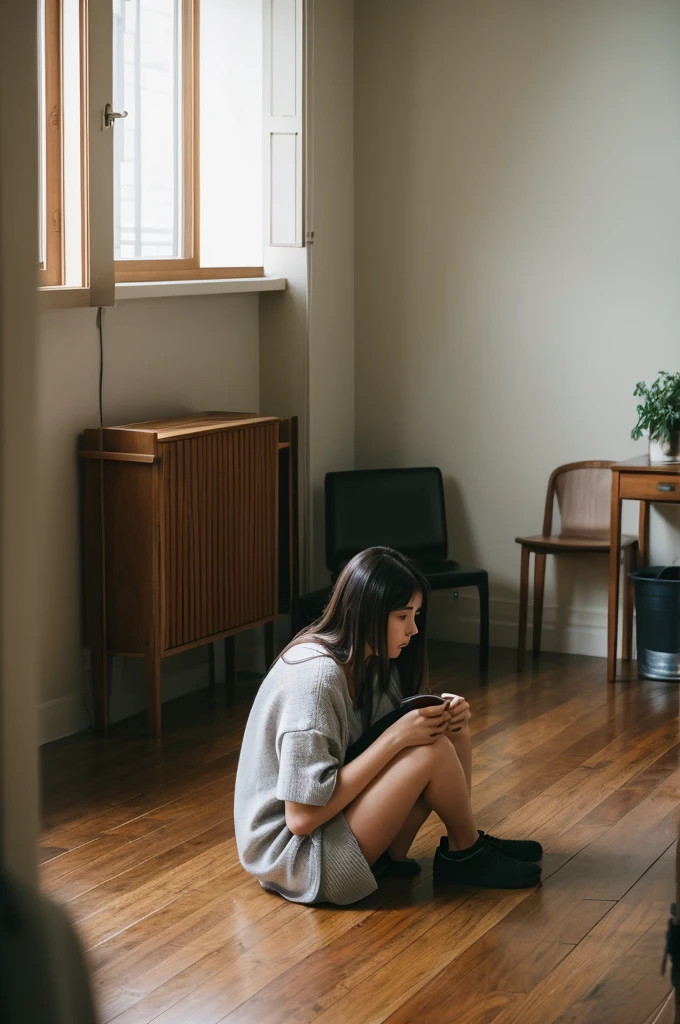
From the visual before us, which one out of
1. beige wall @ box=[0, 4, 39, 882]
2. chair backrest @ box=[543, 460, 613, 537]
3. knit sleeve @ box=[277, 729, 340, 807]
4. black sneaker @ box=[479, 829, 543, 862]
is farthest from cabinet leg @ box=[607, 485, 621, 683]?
beige wall @ box=[0, 4, 39, 882]

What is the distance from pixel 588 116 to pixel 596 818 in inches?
120

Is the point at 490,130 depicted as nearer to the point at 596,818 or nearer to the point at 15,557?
the point at 596,818

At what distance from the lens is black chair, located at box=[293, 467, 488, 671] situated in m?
5.15

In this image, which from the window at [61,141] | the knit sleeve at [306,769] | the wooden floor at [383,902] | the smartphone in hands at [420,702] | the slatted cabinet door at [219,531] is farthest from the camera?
the slatted cabinet door at [219,531]

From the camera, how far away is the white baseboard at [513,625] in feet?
17.2

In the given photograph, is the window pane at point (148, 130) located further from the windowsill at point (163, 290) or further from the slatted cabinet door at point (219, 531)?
the slatted cabinet door at point (219, 531)

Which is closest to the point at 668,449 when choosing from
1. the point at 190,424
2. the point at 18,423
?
the point at 190,424

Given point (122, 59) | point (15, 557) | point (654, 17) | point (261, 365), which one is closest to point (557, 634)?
point (261, 365)

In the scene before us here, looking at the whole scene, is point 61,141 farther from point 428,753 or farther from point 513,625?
point 513,625

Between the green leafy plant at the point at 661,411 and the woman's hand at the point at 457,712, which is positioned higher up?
the green leafy plant at the point at 661,411

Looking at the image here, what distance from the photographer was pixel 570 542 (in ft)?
16.2

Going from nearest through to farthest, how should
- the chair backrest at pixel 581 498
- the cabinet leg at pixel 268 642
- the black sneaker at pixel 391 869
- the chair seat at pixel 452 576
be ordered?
the black sneaker at pixel 391 869 → the cabinet leg at pixel 268 642 → the chair seat at pixel 452 576 → the chair backrest at pixel 581 498

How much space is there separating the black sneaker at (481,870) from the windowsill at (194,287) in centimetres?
226

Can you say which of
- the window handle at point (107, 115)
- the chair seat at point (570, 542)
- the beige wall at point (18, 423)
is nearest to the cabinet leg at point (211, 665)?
the chair seat at point (570, 542)
